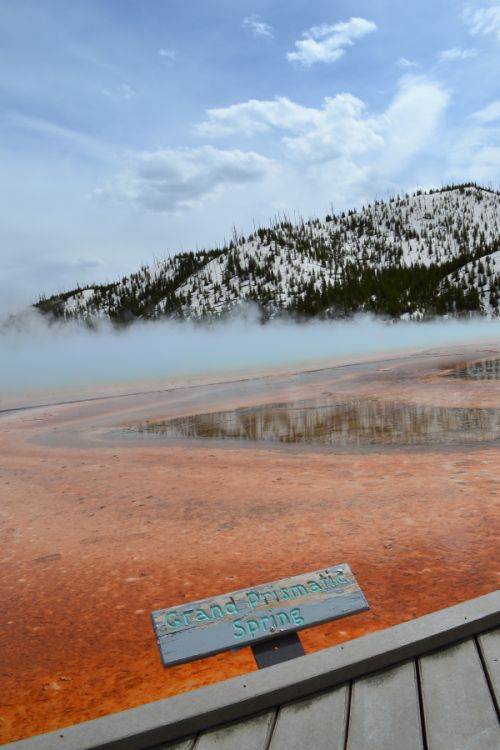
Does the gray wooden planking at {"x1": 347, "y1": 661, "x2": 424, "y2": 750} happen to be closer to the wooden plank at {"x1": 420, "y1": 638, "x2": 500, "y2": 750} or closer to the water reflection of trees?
the wooden plank at {"x1": 420, "y1": 638, "x2": 500, "y2": 750}

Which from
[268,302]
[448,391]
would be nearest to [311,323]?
[268,302]

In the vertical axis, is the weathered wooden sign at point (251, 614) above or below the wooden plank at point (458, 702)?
above

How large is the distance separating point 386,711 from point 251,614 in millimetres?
932

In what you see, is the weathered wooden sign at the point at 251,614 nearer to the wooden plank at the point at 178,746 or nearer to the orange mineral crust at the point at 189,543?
the orange mineral crust at the point at 189,543

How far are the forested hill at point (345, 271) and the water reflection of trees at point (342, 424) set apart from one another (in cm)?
6406

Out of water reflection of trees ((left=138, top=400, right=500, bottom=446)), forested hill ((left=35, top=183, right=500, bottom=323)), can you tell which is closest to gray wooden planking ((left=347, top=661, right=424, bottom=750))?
water reflection of trees ((left=138, top=400, right=500, bottom=446))

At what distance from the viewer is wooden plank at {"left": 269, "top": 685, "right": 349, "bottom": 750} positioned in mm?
2312

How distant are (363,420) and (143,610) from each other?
23.7 feet

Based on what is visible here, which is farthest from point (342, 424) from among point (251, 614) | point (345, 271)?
point (345, 271)

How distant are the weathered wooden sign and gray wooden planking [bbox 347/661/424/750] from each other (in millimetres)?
574

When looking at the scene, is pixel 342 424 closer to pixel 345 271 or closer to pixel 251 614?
pixel 251 614

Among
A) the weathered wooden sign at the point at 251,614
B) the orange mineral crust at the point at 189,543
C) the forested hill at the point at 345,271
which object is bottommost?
the orange mineral crust at the point at 189,543

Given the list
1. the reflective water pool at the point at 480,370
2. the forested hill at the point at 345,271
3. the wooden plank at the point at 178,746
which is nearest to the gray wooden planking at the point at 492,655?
the wooden plank at the point at 178,746

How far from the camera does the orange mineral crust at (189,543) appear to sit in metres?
3.35
